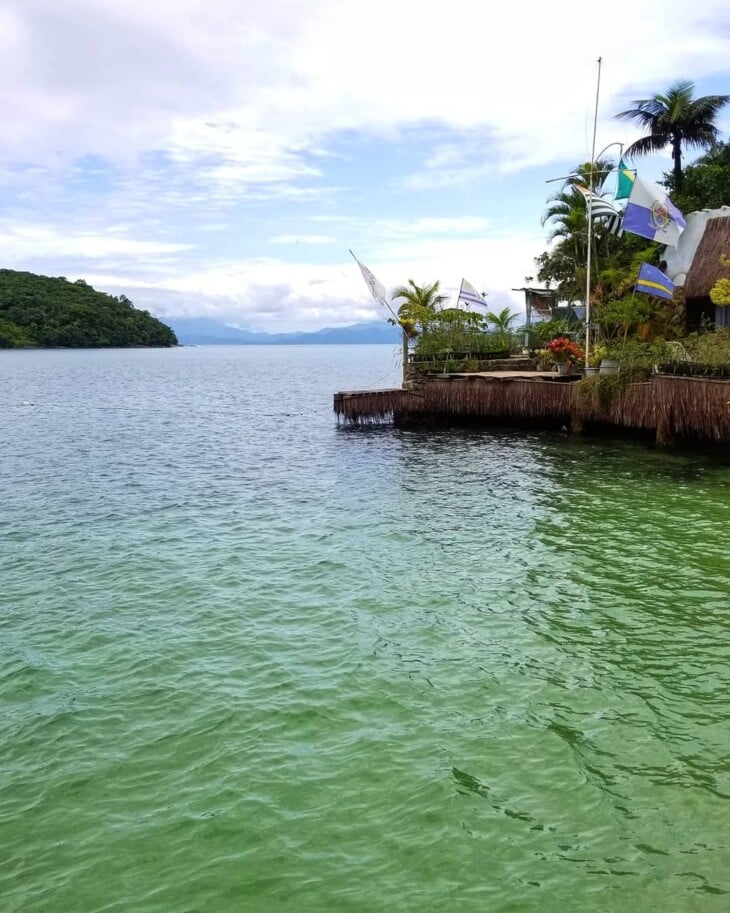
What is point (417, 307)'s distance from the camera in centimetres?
3594

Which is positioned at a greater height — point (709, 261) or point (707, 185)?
point (707, 185)

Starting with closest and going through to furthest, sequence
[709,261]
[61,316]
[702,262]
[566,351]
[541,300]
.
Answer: [566,351]
[709,261]
[702,262]
[541,300]
[61,316]

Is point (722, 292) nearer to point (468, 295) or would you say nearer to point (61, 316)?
point (468, 295)

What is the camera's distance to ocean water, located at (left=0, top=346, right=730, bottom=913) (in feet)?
18.1

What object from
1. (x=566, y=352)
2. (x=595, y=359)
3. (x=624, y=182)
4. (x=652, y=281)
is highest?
(x=624, y=182)

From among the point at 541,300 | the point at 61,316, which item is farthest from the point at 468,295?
the point at 61,316

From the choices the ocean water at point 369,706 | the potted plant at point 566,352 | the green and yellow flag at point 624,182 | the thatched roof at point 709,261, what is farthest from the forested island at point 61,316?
the ocean water at point 369,706

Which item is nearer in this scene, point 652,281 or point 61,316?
point 652,281

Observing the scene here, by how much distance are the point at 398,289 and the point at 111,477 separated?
1953 centimetres

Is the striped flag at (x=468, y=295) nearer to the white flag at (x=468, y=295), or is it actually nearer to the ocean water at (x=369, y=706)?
the white flag at (x=468, y=295)

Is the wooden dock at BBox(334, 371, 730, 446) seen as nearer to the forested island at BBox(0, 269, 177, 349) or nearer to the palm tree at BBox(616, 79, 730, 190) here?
the palm tree at BBox(616, 79, 730, 190)

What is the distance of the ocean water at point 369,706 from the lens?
5504mm

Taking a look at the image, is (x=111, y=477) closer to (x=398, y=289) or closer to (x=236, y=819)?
(x=236, y=819)

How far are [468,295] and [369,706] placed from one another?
29619 mm
